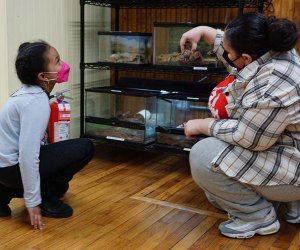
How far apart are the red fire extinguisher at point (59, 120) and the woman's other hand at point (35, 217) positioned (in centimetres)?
80

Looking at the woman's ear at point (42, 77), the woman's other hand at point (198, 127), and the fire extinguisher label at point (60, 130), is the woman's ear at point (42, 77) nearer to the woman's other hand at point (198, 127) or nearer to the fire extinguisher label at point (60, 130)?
the woman's other hand at point (198, 127)

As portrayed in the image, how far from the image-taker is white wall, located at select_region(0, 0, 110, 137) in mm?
2289

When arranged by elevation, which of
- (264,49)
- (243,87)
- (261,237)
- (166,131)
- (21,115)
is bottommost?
(261,237)

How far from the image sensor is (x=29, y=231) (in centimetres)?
159

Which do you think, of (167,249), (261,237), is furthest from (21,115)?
(261,237)

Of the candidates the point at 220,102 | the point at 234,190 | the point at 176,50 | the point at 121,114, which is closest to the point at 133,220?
the point at 234,190

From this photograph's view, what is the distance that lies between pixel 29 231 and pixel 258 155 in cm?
89

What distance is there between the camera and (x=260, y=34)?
1.45 meters

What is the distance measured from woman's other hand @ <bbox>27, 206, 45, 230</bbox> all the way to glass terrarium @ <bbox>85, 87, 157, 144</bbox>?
0.95 meters

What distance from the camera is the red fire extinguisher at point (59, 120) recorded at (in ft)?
7.73

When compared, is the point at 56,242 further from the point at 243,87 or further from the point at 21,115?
the point at 243,87

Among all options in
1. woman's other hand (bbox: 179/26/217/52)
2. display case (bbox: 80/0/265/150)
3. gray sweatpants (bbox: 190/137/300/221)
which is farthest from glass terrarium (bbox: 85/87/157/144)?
gray sweatpants (bbox: 190/137/300/221)

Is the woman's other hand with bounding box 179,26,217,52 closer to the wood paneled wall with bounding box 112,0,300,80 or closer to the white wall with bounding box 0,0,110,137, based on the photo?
the wood paneled wall with bounding box 112,0,300,80

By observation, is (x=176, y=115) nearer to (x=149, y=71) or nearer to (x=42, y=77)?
(x=149, y=71)
